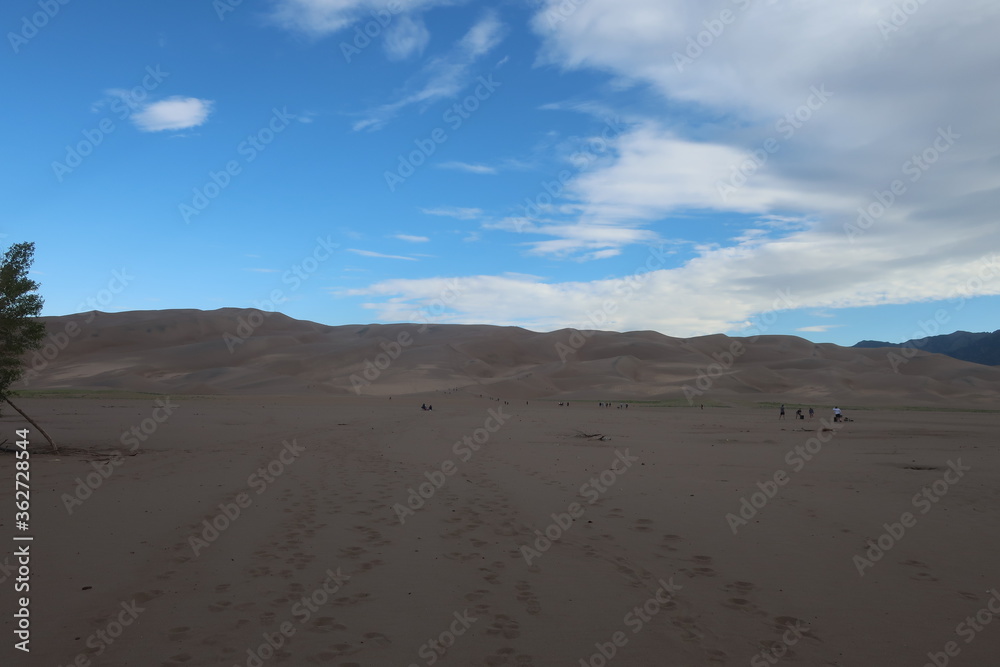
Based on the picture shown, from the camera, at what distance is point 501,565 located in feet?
21.6

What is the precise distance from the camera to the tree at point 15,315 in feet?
46.4

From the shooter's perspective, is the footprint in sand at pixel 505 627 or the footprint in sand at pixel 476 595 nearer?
the footprint in sand at pixel 505 627

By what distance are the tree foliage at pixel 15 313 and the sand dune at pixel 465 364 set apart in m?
52.0

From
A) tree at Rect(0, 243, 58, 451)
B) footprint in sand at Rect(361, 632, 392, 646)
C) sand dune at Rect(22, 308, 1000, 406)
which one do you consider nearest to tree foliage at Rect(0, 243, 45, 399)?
tree at Rect(0, 243, 58, 451)

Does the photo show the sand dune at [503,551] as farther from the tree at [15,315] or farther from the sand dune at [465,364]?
the sand dune at [465,364]

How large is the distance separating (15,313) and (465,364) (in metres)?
80.0

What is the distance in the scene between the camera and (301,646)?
4594mm

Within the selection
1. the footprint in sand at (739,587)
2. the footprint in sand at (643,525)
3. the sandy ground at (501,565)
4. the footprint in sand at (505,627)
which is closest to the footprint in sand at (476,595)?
the sandy ground at (501,565)

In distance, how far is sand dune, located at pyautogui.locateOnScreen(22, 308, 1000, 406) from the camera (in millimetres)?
72938

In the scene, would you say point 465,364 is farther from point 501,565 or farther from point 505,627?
point 505,627

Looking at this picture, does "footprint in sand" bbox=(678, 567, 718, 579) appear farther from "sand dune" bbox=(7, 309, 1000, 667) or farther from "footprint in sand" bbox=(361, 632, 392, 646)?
"footprint in sand" bbox=(361, 632, 392, 646)

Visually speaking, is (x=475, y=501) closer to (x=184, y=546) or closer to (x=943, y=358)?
(x=184, y=546)

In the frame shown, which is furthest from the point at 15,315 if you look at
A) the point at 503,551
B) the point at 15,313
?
the point at 503,551

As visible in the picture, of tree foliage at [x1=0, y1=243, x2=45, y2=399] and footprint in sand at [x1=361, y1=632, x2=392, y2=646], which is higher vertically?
tree foliage at [x1=0, y1=243, x2=45, y2=399]
